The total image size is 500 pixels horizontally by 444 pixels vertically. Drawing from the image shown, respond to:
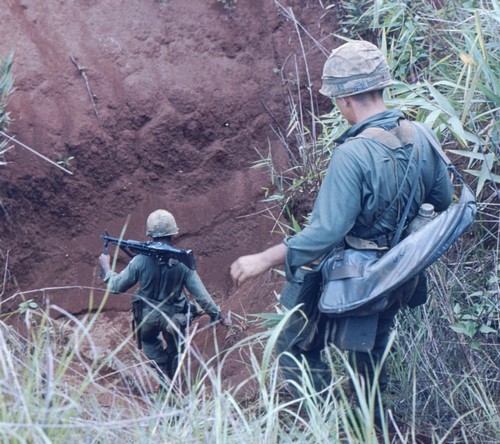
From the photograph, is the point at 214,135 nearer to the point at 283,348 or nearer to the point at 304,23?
the point at 304,23

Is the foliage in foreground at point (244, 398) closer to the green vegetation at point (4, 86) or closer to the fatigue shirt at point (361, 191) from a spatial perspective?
the fatigue shirt at point (361, 191)

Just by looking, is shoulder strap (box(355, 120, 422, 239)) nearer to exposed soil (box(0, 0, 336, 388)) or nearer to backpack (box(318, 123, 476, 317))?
backpack (box(318, 123, 476, 317))

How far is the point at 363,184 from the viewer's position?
144 inches

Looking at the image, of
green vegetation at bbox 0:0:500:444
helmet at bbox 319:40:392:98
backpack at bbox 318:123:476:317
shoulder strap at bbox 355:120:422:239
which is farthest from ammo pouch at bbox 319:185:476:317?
helmet at bbox 319:40:392:98

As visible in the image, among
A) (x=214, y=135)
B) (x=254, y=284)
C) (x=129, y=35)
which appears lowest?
(x=254, y=284)

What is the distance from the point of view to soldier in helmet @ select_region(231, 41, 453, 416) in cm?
361

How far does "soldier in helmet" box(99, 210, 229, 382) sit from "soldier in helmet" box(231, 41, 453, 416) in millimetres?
1640

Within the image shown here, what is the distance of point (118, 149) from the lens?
7379mm

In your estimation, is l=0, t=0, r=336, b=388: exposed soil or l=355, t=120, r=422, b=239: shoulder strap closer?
l=355, t=120, r=422, b=239: shoulder strap

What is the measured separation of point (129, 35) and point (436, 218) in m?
4.63

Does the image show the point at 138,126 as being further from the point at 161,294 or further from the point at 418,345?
the point at 418,345

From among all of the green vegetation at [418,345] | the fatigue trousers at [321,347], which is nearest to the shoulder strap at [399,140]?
the fatigue trousers at [321,347]

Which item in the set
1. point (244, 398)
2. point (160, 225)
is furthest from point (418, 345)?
point (160, 225)

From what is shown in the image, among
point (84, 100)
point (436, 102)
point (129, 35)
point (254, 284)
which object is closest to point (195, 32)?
point (129, 35)
